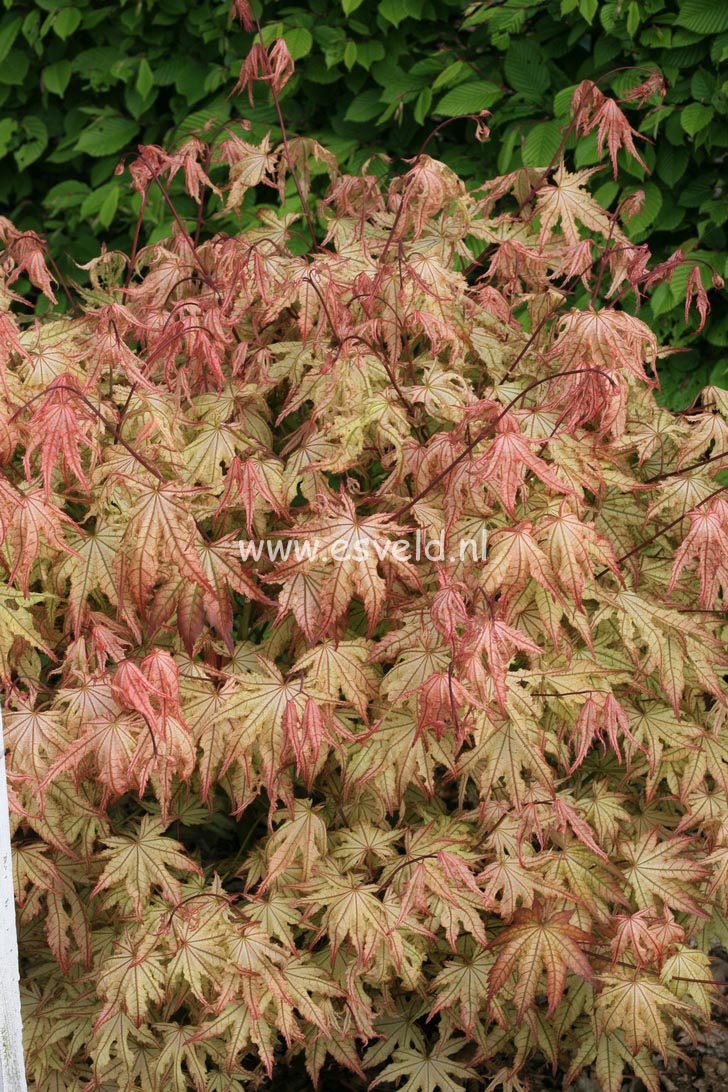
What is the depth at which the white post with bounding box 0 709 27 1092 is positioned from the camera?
155 centimetres

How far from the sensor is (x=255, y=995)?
6.77 feet

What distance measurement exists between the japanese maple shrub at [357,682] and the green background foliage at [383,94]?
1.06 metres

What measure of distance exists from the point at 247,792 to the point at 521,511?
75 centimetres

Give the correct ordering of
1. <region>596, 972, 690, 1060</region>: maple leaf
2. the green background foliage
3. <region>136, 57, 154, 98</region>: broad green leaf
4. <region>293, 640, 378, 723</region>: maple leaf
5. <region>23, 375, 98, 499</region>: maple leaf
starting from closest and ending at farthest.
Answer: <region>23, 375, 98, 499</region>: maple leaf
<region>293, 640, 378, 723</region>: maple leaf
<region>596, 972, 690, 1060</region>: maple leaf
the green background foliage
<region>136, 57, 154, 98</region>: broad green leaf

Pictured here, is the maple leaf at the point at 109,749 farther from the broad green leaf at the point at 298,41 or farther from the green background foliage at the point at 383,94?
the broad green leaf at the point at 298,41

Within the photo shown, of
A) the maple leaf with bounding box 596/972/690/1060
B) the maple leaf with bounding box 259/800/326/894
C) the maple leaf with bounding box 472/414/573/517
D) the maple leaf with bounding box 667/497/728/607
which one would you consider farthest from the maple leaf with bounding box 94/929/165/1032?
the maple leaf with bounding box 667/497/728/607

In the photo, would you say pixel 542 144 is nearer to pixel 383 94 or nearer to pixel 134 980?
pixel 383 94

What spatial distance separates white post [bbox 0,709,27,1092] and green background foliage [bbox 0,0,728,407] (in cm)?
211

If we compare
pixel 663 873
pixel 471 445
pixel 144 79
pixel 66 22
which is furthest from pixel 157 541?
pixel 66 22

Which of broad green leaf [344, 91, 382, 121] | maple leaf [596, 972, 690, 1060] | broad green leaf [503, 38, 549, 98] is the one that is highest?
broad green leaf [503, 38, 549, 98]

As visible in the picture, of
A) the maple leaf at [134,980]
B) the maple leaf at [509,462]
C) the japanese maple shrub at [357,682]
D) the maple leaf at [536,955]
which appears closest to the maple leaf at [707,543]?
the japanese maple shrub at [357,682]

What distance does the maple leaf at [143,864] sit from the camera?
84.6 inches

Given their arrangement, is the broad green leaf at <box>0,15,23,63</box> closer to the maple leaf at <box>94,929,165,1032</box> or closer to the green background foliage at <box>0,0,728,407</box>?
the green background foliage at <box>0,0,728,407</box>

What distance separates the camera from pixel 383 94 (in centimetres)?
418
